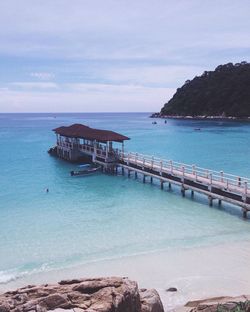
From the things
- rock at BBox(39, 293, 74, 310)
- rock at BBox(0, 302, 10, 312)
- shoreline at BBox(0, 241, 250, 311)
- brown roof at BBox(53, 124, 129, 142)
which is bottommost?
shoreline at BBox(0, 241, 250, 311)

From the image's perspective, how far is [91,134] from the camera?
129ft

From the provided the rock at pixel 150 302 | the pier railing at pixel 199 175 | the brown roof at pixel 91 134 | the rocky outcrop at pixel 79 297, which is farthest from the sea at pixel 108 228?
the rocky outcrop at pixel 79 297

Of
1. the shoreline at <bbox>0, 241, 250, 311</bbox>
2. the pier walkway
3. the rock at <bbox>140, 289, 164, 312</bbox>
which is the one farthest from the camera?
the pier walkway

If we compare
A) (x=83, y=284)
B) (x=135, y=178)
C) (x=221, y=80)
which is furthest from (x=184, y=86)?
(x=83, y=284)

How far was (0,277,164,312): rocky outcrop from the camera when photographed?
6.96 metres

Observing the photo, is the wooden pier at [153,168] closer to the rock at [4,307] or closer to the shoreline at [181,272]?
the shoreline at [181,272]

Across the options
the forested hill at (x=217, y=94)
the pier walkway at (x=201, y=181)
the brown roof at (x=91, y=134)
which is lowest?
the pier walkway at (x=201, y=181)

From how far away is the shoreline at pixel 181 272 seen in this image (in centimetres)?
1305

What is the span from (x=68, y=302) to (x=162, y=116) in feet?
539

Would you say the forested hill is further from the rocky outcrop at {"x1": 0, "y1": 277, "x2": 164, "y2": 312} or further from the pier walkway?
the rocky outcrop at {"x1": 0, "y1": 277, "x2": 164, "y2": 312}

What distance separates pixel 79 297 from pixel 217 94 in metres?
132

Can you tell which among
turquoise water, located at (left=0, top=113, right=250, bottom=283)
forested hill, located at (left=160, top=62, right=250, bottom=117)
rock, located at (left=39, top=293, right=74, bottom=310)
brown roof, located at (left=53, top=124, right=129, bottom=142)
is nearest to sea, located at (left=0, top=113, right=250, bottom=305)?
turquoise water, located at (left=0, top=113, right=250, bottom=283)

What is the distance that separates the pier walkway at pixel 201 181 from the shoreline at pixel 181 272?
5.34m

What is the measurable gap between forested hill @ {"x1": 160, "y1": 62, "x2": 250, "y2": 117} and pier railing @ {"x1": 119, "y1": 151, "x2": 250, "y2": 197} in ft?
313
